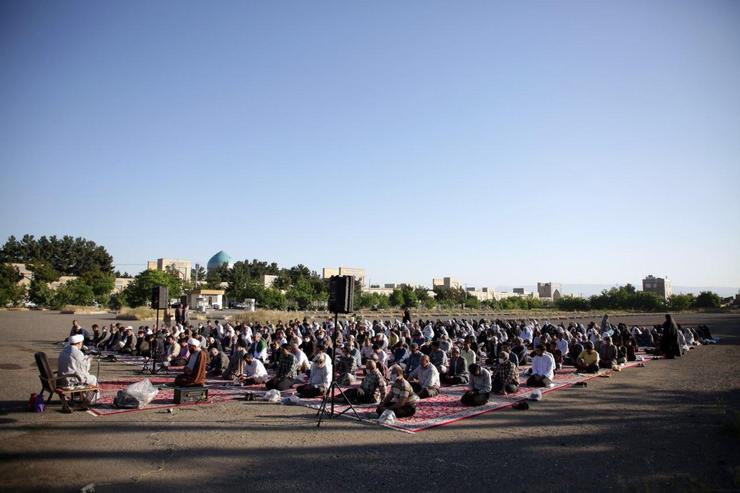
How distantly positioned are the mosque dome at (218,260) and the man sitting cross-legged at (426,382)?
8820cm

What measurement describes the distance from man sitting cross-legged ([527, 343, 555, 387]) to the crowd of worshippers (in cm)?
2

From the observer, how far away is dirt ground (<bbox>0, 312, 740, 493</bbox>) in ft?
17.2

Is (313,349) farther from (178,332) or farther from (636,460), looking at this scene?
(636,460)

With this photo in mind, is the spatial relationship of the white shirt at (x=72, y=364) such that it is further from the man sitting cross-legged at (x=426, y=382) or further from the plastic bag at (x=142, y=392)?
the man sitting cross-legged at (x=426, y=382)

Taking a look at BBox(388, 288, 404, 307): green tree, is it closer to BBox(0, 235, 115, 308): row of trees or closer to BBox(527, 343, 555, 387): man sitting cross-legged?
BBox(0, 235, 115, 308): row of trees

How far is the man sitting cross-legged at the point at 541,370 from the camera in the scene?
37.4ft

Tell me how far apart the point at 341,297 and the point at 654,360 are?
1396 centimetres

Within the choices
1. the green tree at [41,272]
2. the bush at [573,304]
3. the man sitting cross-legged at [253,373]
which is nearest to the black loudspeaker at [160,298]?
the man sitting cross-legged at [253,373]

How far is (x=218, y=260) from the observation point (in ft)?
313

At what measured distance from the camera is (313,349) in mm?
15586

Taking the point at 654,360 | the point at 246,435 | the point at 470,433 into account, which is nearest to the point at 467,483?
the point at 470,433

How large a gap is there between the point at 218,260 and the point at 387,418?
9300 cm

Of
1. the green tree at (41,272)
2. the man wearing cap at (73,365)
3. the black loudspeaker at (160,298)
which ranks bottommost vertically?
the man wearing cap at (73,365)

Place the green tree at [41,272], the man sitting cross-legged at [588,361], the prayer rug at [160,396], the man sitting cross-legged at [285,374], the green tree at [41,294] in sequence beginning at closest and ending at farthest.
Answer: the prayer rug at [160,396] → the man sitting cross-legged at [285,374] → the man sitting cross-legged at [588,361] → the green tree at [41,294] → the green tree at [41,272]
